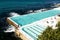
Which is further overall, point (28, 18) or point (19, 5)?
point (19, 5)

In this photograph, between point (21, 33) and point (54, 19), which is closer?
point (21, 33)

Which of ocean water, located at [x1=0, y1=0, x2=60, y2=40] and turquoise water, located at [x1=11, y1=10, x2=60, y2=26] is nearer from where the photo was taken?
turquoise water, located at [x1=11, y1=10, x2=60, y2=26]

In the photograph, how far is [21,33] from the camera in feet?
61.7

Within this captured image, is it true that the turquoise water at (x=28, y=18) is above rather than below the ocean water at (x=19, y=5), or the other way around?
below

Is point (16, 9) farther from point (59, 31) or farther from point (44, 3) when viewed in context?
point (59, 31)

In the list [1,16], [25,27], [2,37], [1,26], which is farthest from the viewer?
[1,16]

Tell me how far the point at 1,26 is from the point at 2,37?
4.62 m

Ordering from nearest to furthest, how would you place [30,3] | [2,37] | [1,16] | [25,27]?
[2,37] → [25,27] → [1,16] → [30,3]

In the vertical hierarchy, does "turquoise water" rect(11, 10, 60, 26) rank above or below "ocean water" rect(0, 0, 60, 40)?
below

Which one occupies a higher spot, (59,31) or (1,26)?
(59,31)

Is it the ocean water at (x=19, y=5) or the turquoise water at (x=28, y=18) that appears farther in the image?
the ocean water at (x=19, y=5)

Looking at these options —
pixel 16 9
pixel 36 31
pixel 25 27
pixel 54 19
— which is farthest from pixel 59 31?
pixel 16 9

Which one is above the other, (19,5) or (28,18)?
(19,5)

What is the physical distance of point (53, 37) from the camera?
10344 mm
